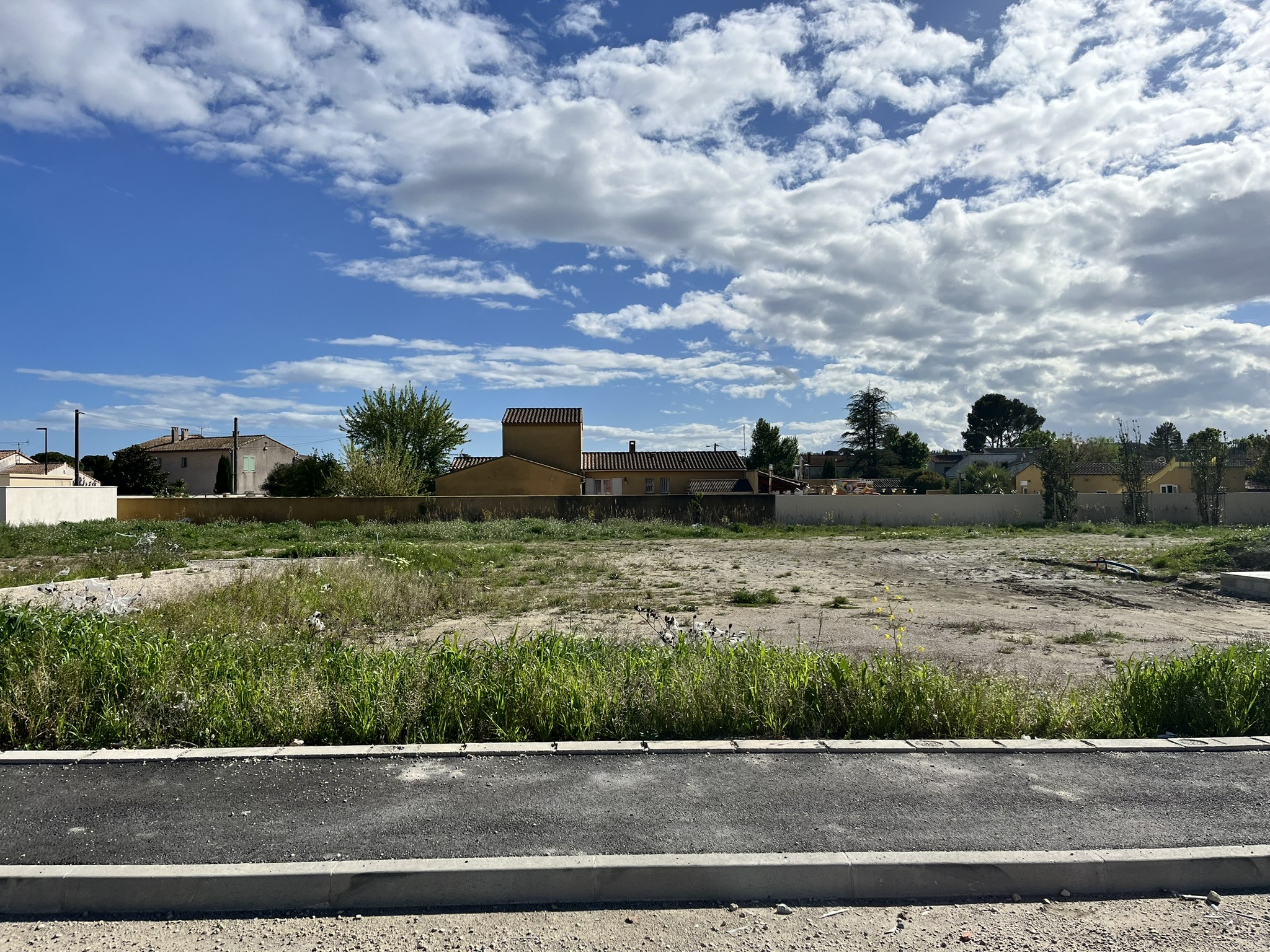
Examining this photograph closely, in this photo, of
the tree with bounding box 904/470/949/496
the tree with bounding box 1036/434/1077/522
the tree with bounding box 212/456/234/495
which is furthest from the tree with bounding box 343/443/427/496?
the tree with bounding box 904/470/949/496

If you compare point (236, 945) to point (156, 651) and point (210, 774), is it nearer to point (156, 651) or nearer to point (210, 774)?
point (210, 774)

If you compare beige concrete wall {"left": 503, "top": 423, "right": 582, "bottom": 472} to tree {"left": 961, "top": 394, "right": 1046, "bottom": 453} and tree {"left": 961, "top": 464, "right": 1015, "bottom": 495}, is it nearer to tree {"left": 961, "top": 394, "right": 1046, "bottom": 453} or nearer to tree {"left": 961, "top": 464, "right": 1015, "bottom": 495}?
tree {"left": 961, "top": 464, "right": 1015, "bottom": 495}

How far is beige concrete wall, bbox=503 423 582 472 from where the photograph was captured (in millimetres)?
54906

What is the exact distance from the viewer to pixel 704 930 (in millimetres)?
A: 3168

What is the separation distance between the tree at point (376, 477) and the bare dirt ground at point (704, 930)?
37368 millimetres

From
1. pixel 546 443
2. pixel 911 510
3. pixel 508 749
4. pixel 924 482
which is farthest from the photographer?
pixel 924 482

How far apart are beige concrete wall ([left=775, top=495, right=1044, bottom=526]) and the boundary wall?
2588 mm

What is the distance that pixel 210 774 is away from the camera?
4.33 metres

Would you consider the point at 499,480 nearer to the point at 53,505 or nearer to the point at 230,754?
the point at 53,505

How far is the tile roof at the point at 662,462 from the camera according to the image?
58.0m

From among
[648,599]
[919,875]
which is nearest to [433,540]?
[648,599]

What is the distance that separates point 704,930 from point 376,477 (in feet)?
129

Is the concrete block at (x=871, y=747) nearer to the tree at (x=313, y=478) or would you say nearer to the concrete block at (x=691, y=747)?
the concrete block at (x=691, y=747)

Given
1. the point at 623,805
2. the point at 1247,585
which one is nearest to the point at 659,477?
the point at 1247,585
